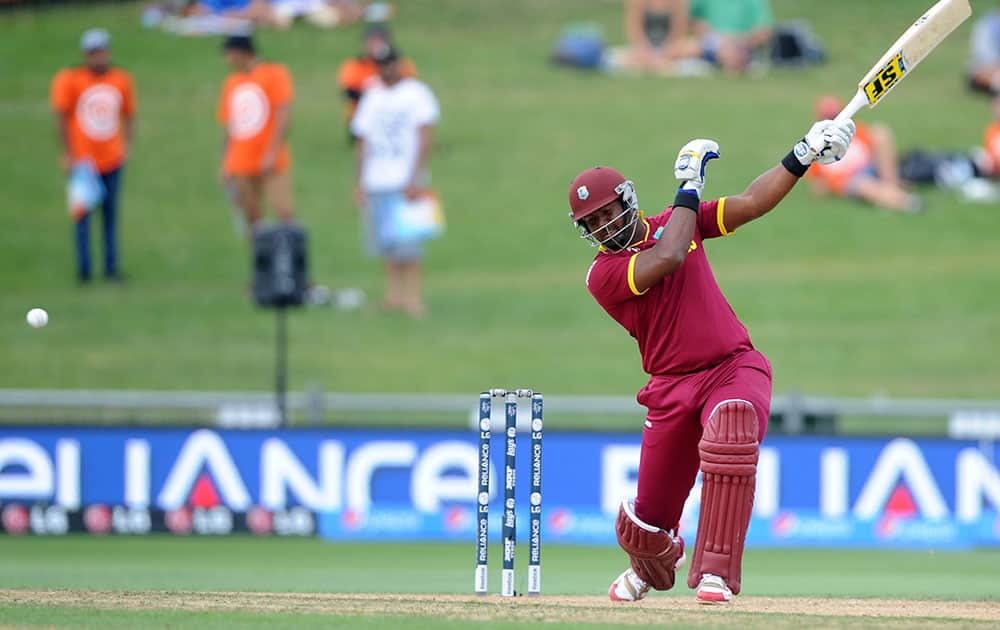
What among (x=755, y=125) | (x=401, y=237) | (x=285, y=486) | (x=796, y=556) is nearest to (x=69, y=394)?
(x=285, y=486)

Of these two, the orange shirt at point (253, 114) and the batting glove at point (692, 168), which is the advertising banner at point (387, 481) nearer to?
the orange shirt at point (253, 114)

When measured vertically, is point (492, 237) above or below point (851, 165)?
below

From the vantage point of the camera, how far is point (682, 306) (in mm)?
7305

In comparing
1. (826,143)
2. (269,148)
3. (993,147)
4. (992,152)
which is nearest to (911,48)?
(826,143)

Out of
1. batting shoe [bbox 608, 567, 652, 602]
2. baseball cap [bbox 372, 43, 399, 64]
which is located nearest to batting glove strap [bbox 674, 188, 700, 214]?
batting shoe [bbox 608, 567, 652, 602]

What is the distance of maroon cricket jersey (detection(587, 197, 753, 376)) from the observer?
730 centimetres

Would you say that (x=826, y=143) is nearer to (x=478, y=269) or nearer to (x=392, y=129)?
(x=392, y=129)

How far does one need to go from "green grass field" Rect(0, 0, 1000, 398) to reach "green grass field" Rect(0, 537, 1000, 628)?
11.0ft

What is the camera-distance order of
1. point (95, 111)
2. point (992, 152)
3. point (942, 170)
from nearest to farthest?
1. point (95, 111)
2. point (992, 152)
3. point (942, 170)

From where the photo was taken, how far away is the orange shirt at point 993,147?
18.9 metres

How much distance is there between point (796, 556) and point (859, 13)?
1562 centimetres

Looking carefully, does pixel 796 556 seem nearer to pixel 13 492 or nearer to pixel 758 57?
pixel 13 492

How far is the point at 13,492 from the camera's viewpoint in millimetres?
12562

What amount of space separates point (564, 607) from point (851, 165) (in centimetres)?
1256
